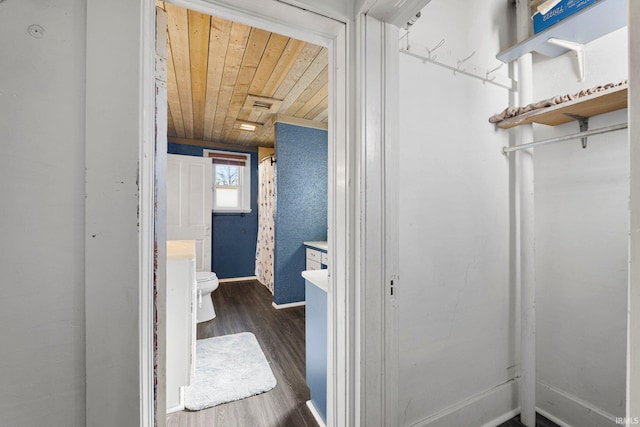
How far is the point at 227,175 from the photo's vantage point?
15.5 feet

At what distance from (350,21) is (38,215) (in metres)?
1.19

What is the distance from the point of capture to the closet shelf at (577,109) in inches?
44.9

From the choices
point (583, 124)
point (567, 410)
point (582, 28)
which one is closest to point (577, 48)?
point (582, 28)

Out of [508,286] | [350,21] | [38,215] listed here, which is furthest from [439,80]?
[38,215]

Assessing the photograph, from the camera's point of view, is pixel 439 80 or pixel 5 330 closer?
pixel 5 330

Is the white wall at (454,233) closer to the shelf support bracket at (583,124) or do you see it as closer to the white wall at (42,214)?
the shelf support bracket at (583,124)

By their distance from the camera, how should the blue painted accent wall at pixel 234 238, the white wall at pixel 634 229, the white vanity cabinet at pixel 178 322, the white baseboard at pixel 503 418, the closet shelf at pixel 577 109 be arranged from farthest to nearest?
the blue painted accent wall at pixel 234 238 < the white vanity cabinet at pixel 178 322 < the white baseboard at pixel 503 418 < the closet shelf at pixel 577 109 < the white wall at pixel 634 229

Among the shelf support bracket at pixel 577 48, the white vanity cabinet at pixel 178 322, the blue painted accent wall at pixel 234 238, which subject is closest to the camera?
the shelf support bracket at pixel 577 48

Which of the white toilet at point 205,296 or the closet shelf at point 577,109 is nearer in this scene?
the closet shelf at point 577,109

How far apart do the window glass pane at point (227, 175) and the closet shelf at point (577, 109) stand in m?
4.12

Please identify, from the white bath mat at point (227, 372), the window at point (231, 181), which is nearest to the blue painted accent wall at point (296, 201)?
the white bath mat at point (227, 372)

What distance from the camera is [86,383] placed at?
69cm

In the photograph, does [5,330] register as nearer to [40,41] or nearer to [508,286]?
[40,41]

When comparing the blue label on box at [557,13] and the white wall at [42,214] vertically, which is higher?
the blue label on box at [557,13]
